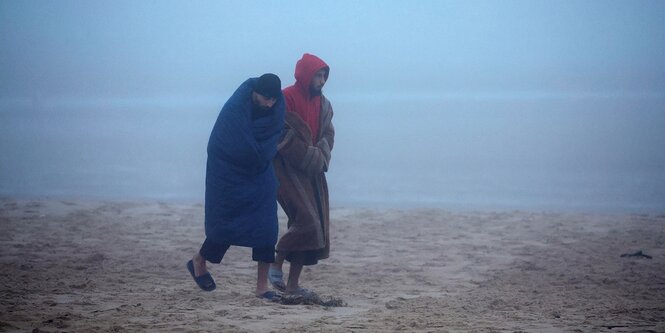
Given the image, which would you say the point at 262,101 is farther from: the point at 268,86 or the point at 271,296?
the point at 271,296

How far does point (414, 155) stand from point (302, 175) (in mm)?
10636

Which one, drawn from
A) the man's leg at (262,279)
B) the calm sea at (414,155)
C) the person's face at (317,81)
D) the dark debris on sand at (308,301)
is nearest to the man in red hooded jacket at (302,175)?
the person's face at (317,81)

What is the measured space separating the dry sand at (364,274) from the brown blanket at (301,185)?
0.41 m

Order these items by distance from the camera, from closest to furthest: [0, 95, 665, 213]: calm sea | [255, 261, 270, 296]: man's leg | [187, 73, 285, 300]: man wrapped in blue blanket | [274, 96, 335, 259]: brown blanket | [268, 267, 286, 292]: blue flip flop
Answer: [187, 73, 285, 300]: man wrapped in blue blanket
[255, 261, 270, 296]: man's leg
[274, 96, 335, 259]: brown blanket
[268, 267, 286, 292]: blue flip flop
[0, 95, 665, 213]: calm sea

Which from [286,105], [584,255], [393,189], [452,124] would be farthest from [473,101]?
[286,105]

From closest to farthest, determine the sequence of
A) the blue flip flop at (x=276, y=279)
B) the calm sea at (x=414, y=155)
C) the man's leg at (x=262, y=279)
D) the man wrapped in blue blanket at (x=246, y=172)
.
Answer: the man wrapped in blue blanket at (x=246, y=172)
the man's leg at (x=262, y=279)
the blue flip flop at (x=276, y=279)
the calm sea at (x=414, y=155)

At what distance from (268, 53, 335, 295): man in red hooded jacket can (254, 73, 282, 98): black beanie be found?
387 mm

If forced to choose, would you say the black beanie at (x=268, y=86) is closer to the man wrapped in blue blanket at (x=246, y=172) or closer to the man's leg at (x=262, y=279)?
the man wrapped in blue blanket at (x=246, y=172)

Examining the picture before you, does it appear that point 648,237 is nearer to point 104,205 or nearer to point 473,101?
point 104,205

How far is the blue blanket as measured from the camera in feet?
17.5

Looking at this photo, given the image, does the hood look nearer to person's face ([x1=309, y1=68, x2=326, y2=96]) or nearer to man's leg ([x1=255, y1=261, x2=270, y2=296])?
person's face ([x1=309, y1=68, x2=326, y2=96])

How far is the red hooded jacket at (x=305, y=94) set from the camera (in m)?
5.66

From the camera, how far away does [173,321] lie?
15.1ft

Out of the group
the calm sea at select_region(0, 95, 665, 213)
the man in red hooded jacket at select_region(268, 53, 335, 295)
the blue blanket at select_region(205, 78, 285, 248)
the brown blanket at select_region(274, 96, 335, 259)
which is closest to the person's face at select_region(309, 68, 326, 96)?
the man in red hooded jacket at select_region(268, 53, 335, 295)
